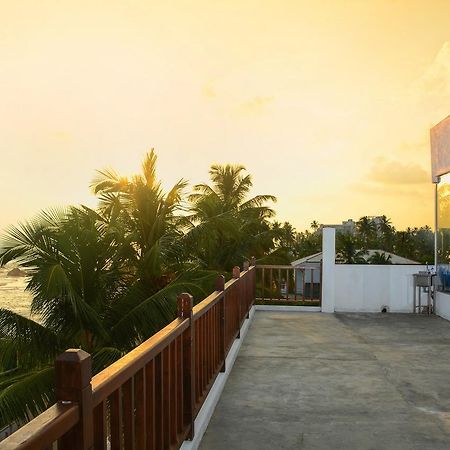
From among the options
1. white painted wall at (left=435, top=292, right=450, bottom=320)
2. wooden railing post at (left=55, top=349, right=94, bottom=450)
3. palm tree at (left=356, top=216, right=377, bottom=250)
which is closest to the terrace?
wooden railing post at (left=55, top=349, right=94, bottom=450)

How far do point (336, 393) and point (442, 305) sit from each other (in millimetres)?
5497

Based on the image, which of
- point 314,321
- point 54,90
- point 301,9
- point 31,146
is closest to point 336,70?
point 301,9

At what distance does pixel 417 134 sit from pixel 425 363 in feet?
43.3

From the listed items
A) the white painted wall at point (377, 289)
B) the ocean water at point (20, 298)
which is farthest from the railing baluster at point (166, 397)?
the white painted wall at point (377, 289)

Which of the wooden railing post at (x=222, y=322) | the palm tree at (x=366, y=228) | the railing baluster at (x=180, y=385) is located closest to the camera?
the railing baluster at (x=180, y=385)

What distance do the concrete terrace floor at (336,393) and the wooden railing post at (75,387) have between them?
1923 millimetres

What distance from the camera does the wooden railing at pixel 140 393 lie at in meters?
1.33

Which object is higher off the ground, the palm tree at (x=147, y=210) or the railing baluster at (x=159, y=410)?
the palm tree at (x=147, y=210)

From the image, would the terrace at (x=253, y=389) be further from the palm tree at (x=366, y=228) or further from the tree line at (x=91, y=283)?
the palm tree at (x=366, y=228)

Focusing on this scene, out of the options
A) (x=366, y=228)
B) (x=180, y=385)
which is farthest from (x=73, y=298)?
(x=366, y=228)

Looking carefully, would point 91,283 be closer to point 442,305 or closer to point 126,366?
point 442,305

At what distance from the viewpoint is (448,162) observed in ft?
28.6

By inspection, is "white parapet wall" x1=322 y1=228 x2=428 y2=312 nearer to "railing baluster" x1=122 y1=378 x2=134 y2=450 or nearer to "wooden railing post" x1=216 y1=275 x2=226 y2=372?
"wooden railing post" x1=216 y1=275 x2=226 y2=372

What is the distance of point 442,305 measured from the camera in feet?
29.6
